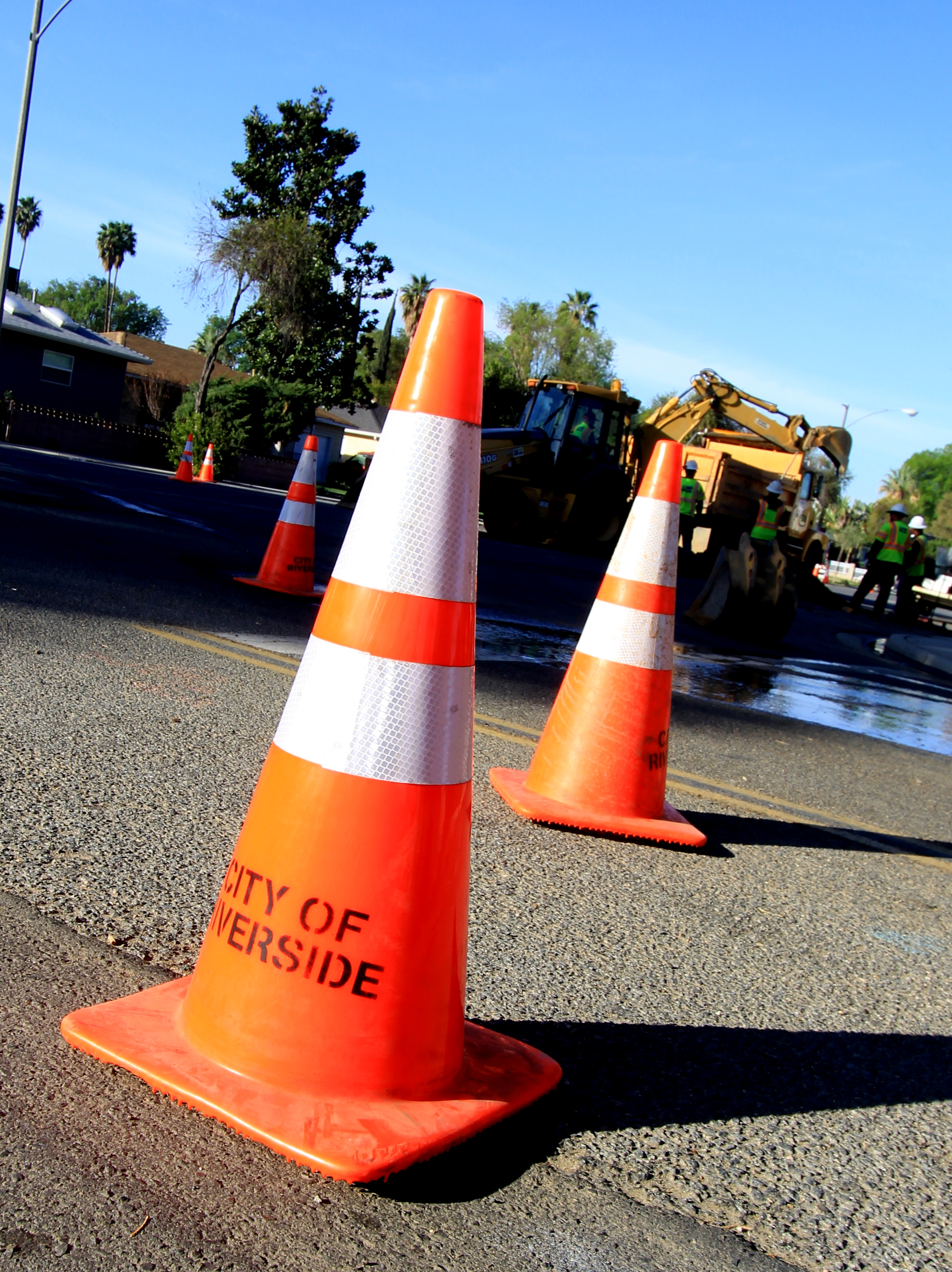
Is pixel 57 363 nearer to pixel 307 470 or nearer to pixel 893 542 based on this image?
pixel 893 542

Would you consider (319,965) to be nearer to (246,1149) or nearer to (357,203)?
(246,1149)

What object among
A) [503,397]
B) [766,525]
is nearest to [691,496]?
[766,525]

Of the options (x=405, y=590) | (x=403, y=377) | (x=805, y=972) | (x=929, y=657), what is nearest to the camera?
(x=405, y=590)

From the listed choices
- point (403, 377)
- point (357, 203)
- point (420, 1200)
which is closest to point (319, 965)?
point (420, 1200)

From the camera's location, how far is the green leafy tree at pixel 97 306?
129 metres

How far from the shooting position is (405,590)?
2.12 meters

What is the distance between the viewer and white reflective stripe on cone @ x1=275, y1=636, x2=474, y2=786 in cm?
207

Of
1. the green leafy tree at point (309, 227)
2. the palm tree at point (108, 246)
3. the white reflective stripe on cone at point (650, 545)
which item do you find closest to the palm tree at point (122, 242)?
the palm tree at point (108, 246)

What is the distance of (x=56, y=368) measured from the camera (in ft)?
129

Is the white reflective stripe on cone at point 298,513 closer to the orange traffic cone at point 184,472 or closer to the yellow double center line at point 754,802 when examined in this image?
the yellow double center line at point 754,802

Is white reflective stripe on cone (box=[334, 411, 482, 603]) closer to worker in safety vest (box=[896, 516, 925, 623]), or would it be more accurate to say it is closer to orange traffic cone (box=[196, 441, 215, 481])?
worker in safety vest (box=[896, 516, 925, 623])

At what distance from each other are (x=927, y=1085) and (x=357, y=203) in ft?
154

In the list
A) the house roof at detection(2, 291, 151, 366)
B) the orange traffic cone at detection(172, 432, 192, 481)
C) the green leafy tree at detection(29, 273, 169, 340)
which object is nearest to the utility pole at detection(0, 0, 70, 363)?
the orange traffic cone at detection(172, 432, 192, 481)

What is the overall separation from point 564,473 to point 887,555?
6.34 m
